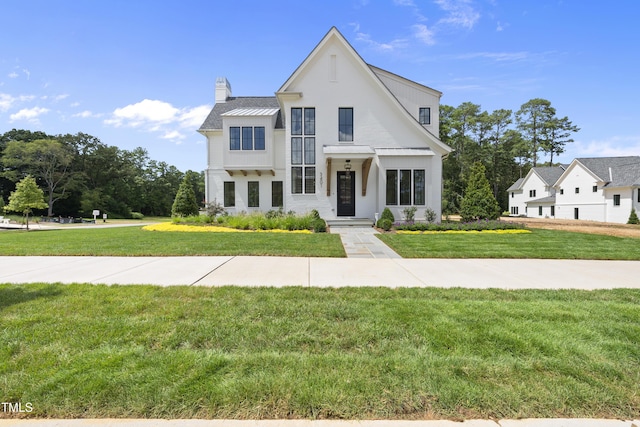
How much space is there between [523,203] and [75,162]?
70285 millimetres

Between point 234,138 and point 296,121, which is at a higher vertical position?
point 296,121

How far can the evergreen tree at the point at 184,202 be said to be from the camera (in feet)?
68.5

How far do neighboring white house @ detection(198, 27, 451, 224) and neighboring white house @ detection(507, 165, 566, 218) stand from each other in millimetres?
33532

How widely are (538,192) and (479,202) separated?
34666 mm

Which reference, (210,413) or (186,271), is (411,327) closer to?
(210,413)

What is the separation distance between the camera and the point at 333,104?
17844 mm

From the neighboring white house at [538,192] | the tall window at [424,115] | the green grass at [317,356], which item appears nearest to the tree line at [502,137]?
the neighboring white house at [538,192]

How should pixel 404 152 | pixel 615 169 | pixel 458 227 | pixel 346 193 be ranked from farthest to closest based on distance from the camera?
pixel 615 169 < pixel 346 193 < pixel 404 152 < pixel 458 227

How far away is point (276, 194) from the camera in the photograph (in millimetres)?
20031

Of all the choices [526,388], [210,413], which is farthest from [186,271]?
[526,388]

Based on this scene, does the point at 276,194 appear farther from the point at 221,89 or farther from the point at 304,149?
the point at 221,89

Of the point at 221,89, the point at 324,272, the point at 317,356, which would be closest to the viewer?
the point at 317,356

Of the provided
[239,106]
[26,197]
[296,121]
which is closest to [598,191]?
[296,121]

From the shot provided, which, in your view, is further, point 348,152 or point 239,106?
point 239,106
